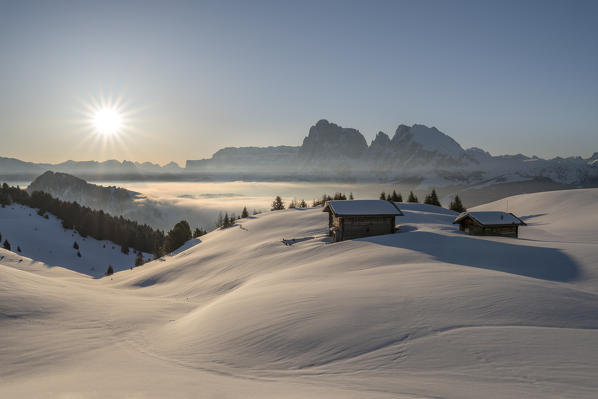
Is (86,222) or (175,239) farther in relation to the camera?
(86,222)

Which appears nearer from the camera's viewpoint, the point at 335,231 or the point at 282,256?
the point at 282,256

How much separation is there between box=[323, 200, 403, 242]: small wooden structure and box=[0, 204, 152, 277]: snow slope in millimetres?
50971

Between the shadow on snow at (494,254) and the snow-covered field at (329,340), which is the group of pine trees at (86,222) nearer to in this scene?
the shadow on snow at (494,254)

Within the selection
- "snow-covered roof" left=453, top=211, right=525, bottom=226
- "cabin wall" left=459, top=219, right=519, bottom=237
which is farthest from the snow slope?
"snow-covered roof" left=453, top=211, right=525, bottom=226

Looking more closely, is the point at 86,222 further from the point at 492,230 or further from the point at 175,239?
the point at 492,230

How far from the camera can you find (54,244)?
70.5 m

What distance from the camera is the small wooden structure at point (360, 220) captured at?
30.1 metres

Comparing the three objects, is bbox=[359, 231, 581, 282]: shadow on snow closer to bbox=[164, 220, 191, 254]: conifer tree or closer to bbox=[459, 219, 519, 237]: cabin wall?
bbox=[459, 219, 519, 237]: cabin wall

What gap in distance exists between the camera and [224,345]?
895 cm

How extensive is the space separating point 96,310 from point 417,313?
524 inches

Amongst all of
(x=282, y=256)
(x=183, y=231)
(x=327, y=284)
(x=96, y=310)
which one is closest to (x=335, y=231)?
(x=282, y=256)

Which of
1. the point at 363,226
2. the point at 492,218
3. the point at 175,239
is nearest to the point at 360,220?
the point at 363,226

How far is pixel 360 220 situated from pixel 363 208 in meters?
1.53

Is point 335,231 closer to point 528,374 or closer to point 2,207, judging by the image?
point 528,374
